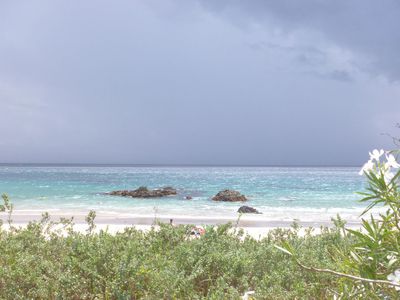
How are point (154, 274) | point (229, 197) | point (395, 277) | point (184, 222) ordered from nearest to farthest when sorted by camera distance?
point (395, 277) → point (154, 274) → point (184, 222) → point (229, 197)

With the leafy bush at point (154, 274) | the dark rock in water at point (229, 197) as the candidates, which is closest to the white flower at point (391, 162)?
the leafy bush at point (154, 274)

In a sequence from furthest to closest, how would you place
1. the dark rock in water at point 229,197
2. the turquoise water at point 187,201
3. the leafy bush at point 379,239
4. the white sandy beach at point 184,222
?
the dark rock in water at point 229,197, the turquoise water at point 187,201, the white sandy beach at point 184,222, the leafy bush at point 379,239

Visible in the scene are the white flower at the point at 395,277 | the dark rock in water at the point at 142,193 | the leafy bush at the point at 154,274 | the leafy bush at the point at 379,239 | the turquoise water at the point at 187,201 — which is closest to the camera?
the white flower at the point at 395,277

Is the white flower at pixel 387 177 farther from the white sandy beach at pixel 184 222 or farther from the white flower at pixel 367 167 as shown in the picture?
the white sandy beach at pixel 184 222

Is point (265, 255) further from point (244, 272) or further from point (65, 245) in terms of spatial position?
point (65, 245)

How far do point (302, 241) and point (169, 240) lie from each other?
203 centimetres

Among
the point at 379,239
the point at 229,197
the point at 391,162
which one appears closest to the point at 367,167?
the point at 391,162

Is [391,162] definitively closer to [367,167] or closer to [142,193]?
[367,167]

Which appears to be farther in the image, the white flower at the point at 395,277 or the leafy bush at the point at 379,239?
the leafy bush at the point at 379,239

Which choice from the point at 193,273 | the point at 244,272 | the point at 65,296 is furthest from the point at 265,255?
the point at 65,296

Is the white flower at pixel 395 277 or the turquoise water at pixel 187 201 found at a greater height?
the white flower at pixel 395 277

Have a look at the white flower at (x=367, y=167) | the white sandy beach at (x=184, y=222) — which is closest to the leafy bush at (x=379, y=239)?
the white flower at (x=367, y=167)

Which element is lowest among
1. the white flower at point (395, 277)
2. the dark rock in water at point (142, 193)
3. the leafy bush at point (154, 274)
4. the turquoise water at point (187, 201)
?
the turquoise water at point (187, 201)

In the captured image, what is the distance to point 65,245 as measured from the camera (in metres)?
5.96
